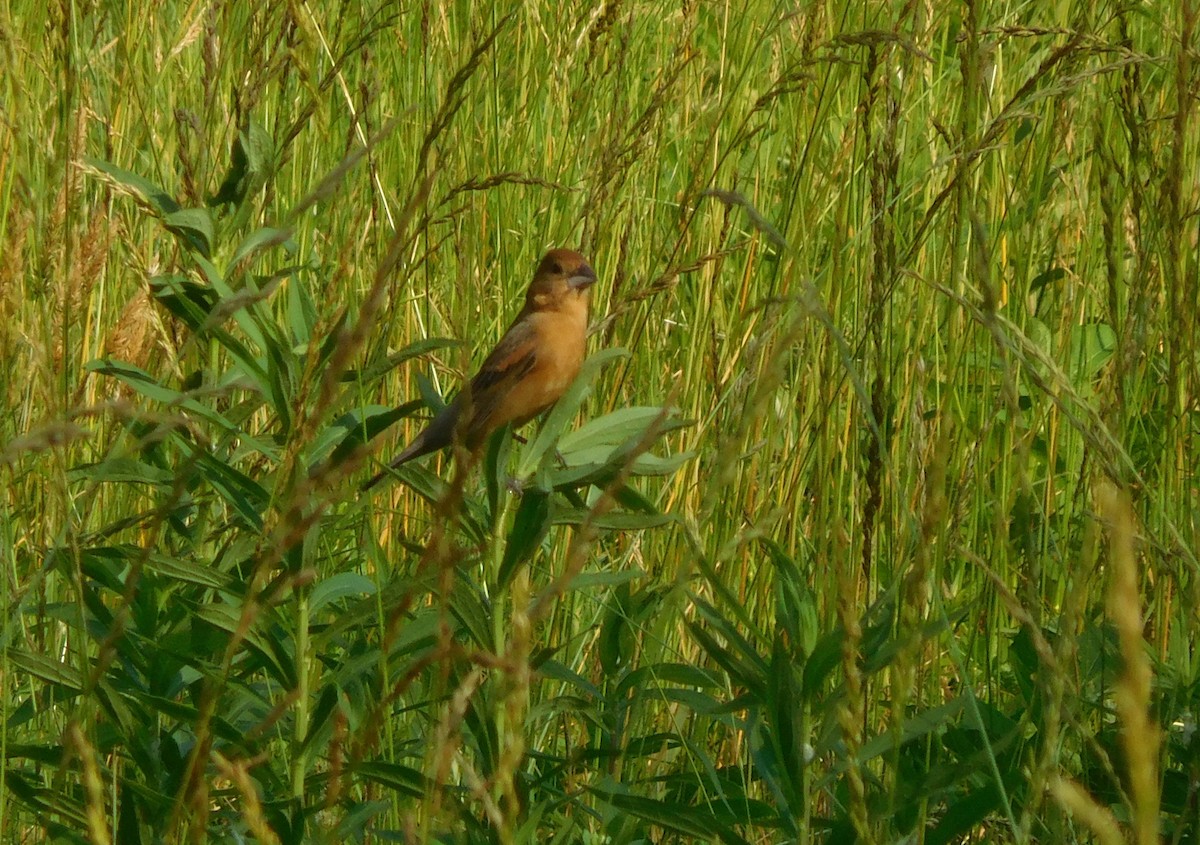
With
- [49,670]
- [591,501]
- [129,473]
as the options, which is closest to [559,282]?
[591,501]

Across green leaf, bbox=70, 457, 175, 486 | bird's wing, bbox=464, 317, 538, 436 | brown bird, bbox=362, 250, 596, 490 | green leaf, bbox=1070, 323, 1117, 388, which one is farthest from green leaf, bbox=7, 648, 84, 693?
green leaf, bbox=1070, 323, 1117, 388

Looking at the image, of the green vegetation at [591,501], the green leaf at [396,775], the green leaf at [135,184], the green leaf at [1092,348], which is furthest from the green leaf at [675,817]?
the green leaf at [1092,348]

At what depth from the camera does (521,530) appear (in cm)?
173

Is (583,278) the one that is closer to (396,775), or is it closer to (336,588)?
(336,588)

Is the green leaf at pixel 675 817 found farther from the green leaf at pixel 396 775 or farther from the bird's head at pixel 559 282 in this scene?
the bird's head at pixel 559 282

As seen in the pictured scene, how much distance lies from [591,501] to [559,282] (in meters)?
1.22

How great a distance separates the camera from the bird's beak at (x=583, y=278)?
3084mm

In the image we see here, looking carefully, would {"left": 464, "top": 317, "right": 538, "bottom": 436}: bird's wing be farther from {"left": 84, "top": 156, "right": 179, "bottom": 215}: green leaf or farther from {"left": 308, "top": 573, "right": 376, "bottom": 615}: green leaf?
{"left": 308, "top": 573, "right": 376, "bottom": 615}: green leaf

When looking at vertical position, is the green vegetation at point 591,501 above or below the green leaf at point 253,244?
below

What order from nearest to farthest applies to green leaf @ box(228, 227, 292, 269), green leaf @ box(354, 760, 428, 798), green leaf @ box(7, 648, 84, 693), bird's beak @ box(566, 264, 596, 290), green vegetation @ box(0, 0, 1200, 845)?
green vegetation @ box(0, 0, 1200, 845) < green leaf @ box(354, 760, 428, 798) < green leaf @ box(7, 648, 84, 693) < green leaf @ box(228, 227, 292, 269) < bird's beak @ box(566, 264, 596, 290)

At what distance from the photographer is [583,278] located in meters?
3.12

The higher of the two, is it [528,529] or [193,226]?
[193,226]

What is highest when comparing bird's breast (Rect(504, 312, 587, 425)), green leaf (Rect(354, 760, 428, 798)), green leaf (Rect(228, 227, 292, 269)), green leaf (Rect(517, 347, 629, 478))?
green leaf (Rect(228, 227, 292, 269))

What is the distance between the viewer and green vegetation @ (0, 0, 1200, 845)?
1530 millimetres
